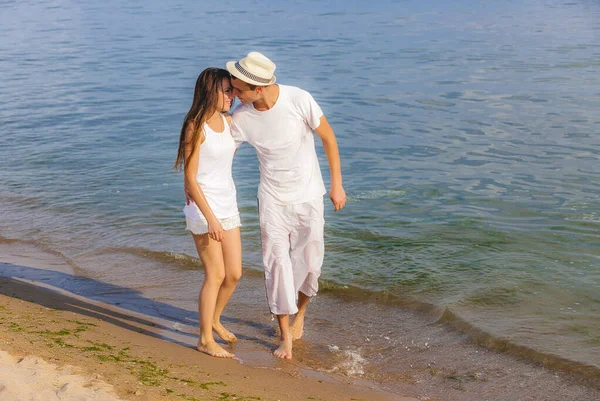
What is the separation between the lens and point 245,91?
5.25m

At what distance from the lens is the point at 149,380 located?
15.6 feet

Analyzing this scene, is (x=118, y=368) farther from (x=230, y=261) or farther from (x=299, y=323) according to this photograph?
(x=299, y=323)

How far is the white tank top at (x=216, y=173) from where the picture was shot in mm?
5332

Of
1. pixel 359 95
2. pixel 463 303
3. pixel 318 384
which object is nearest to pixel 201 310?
pixel 318 384

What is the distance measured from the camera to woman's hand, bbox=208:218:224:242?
5.32 metres

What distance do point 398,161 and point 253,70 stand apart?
769 centimetres

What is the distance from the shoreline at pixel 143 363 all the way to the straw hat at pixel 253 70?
6.30 feet

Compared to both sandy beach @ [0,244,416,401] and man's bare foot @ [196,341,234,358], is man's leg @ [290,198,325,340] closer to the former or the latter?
sandy beach @ [0,244,416,401]

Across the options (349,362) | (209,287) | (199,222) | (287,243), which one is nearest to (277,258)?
(287,243)

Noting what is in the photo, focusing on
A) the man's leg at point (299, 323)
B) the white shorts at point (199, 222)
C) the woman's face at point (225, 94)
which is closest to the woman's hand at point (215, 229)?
the white shorts at point (199, 222)

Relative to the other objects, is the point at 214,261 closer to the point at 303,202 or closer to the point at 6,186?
the point at 303,202

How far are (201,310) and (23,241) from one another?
14.5 feet

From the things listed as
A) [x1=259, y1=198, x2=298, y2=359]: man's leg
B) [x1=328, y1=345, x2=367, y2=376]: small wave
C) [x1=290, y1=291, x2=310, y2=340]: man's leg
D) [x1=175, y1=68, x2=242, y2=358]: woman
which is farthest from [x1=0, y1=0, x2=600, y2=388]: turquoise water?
[x1=175, y1=68, x2=242, y2=358]: woman

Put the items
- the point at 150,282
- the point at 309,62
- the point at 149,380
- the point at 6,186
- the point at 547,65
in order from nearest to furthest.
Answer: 1. the point at 149,380
2. the point at 150,282
3. the point at 6,186
4. the point at 547,65
5. the point at 309,62
